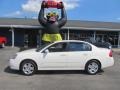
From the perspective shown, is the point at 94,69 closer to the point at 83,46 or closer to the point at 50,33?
A: the point at 83,46

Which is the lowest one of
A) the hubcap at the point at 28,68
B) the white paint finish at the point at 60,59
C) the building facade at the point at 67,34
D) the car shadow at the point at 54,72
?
the car shadow at the point at 54,72

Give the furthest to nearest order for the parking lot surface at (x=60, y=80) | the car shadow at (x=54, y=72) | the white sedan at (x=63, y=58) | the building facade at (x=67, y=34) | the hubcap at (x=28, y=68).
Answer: the building facade at (x=67, y=34) → the car shadow at (x=54, y=72) → the white sedan at (x=63, y=58) → the hubcap at (x=28, y=68) → the parking lot surface at (x=60, y=80)

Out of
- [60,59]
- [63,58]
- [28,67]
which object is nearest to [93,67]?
[63,58]

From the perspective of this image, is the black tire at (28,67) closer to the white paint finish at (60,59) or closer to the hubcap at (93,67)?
the white paint finish at (60,59)

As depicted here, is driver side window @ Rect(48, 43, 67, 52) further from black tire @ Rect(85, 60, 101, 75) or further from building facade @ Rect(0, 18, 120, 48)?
building facade @ Rect(0, 18, 120, 48)

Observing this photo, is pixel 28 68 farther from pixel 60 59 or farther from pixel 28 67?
pixel 60 59

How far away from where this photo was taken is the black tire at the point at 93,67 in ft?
48.1

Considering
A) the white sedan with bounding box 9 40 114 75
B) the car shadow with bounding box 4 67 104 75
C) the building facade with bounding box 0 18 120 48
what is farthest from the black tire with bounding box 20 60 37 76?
the building facade with bounding box 0 18 120 48

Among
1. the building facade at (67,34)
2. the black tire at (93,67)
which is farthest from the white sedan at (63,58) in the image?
the building facade at (67,34)

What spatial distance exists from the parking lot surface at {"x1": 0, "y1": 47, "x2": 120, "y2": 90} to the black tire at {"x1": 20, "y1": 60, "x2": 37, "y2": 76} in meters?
0.23

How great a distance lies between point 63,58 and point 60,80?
5.88 ft

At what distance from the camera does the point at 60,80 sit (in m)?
12.9

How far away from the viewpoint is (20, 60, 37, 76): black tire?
14266 millimetres

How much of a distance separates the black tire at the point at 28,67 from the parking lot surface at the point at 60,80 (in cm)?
23
